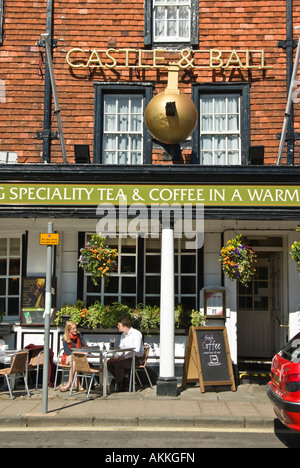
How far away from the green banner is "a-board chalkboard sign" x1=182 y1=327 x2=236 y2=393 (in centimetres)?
255

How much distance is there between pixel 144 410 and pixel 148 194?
3813 mm

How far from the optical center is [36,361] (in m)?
11.2

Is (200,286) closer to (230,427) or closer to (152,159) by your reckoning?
(152,159)

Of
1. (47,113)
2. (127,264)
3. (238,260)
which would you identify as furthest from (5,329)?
(238,260)

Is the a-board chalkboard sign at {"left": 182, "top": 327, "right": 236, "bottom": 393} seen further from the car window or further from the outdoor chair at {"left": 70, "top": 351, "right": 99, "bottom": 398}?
the car window

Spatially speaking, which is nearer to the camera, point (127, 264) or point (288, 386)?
point (288, 386)

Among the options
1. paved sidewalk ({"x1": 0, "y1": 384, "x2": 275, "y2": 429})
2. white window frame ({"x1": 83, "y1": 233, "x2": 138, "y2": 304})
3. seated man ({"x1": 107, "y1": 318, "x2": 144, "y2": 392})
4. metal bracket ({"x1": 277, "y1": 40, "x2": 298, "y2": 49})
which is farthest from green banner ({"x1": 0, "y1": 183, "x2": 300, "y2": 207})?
metal bracket ({"x1": 277, "y1": 40, "x2": 298, "y2": 49})

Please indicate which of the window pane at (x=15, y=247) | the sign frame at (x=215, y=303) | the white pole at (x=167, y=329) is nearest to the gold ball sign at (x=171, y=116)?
the white pole at (x=167, y=329)

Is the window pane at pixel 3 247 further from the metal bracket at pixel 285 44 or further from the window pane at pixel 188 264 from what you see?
the metal bracket at pixel 285 44

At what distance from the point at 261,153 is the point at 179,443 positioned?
6438mm

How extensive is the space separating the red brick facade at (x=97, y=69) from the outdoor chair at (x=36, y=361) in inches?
164

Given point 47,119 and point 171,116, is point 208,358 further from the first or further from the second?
point 47,119

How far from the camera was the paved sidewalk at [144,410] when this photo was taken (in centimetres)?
855

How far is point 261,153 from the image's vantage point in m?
11.9
